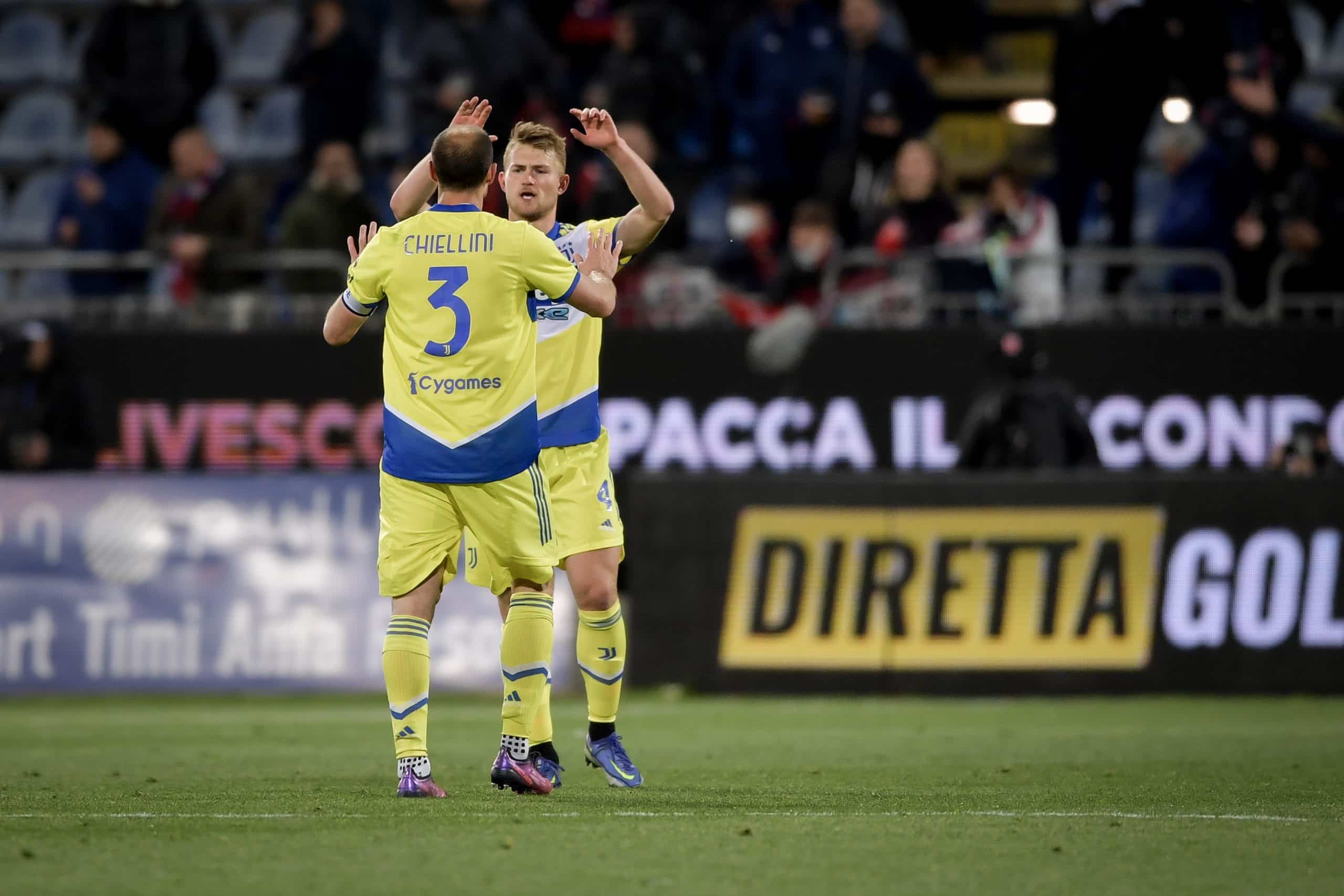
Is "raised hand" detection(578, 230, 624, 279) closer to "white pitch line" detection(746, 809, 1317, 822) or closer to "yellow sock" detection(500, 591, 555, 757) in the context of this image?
"yellow sock" detection(500, 591, 555, 757)

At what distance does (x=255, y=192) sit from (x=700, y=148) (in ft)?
11.9

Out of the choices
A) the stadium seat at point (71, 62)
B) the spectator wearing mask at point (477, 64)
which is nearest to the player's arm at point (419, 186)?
the spectator wearing mask at point (477, 64)

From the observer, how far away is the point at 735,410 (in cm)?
1547

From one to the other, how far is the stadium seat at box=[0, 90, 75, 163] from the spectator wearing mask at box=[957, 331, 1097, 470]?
33.4 feet

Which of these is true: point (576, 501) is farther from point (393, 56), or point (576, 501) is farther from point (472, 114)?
point (393, 56)

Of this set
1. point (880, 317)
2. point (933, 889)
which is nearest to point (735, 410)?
point (880, 317)

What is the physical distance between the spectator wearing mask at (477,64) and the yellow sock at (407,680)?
9920 millimetres

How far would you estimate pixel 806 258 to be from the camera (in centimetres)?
1551

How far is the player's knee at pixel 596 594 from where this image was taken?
827 cm

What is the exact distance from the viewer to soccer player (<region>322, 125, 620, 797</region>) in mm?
7348

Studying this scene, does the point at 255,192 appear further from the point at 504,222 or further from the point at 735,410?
the point at 504,222

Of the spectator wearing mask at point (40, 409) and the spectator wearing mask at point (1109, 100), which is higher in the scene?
the spectator wearing mask at point (1109, 100)

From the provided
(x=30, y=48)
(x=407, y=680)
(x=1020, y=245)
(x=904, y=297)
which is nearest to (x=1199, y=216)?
(x=1020, y=245)

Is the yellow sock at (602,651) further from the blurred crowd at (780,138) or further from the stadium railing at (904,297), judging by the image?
the blurred crowd at (780,138)
